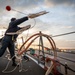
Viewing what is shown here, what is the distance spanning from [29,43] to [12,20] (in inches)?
72.6

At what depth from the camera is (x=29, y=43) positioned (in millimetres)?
3873

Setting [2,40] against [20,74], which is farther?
[2,40]

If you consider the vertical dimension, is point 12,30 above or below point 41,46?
above

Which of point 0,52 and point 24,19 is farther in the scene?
point 0,52

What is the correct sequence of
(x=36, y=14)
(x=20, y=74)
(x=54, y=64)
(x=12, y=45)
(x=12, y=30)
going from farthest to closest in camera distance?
1. (x=12, y=45)
2. (x=12, y=30)
3. (x=20, y=74)
4. (x=54, y=64)
5. (x=36, y=14)

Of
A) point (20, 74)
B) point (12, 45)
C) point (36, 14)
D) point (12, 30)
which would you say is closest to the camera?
point (36, 14)

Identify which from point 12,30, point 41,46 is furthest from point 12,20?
point 41,46

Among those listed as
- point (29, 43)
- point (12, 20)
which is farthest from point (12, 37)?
point (29, 43)

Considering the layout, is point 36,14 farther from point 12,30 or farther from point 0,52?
point 0,52

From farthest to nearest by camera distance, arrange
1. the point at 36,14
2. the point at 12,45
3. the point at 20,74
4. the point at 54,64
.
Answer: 1. the point at 12,45
2. the point at 20,74
3. the point at 54,64
4. the point at 36,14

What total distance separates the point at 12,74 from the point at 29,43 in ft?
3.70

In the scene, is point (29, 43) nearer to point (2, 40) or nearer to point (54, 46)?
point (54, 46)

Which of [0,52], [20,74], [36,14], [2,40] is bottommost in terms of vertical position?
[20,74]

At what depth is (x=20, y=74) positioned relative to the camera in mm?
4508
